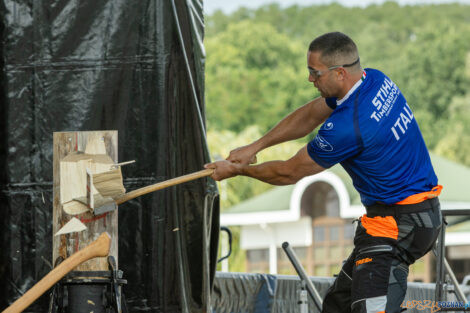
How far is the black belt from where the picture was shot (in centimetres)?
417

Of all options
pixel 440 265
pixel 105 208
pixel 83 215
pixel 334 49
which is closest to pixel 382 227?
pixel 334 49

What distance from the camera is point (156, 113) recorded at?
15.3 feet

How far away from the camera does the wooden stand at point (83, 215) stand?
3.69 meters

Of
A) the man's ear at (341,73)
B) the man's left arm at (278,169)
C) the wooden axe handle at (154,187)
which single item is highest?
the man's ear at (341,73)

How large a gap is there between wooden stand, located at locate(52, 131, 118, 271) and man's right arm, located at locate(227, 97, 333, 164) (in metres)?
1.13

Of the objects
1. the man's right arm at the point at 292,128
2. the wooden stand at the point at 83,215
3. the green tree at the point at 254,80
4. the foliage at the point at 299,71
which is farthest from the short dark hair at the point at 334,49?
the green tree at the point at 254,80

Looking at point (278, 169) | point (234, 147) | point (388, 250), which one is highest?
point (234, 147)

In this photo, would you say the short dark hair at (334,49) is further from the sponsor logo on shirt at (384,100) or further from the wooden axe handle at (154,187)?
the wooden axe handle at (154,187)

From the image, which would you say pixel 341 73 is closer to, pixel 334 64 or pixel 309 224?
pixel 334 64

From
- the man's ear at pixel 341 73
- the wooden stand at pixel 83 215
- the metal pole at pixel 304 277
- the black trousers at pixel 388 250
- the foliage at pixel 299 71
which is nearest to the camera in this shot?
the wooden stand at pixel 83 215

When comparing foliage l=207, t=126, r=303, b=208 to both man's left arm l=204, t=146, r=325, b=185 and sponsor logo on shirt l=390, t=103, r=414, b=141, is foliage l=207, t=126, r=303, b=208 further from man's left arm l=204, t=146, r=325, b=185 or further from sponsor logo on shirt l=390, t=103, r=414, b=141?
sponsor logo on shirt l=390, t=103, r=414, b=141

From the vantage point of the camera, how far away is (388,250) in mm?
4090

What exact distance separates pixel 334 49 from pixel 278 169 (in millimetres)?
710

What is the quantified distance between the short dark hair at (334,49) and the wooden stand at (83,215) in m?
1.25
